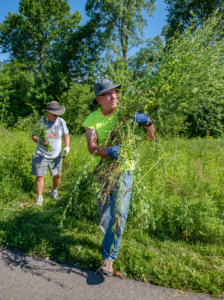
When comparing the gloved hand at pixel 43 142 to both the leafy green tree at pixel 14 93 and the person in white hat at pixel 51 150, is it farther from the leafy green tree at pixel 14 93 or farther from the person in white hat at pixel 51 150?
the leafy green tree at pixel 14 93

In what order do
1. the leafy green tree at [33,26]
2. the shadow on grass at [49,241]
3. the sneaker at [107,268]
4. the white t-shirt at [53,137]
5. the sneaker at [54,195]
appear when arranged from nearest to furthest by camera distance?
1. the sneaker at [107,268]
2. the shadow on grass at [49,241]
3. the white t-shirt at [53,137]
4. the sneaker at [54,195]
5. the leafy green tree at [33,26]

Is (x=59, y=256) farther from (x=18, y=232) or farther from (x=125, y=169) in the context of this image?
(x=125, y=169)

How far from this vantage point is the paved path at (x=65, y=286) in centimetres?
224

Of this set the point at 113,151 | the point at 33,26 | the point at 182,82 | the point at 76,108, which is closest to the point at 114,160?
the point at 113,151

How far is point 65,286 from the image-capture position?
237cm

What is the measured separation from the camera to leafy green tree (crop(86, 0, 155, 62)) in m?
17.8

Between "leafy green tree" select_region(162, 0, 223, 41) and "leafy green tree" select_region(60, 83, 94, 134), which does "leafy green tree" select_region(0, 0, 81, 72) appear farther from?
"leafy green tree" select_region(60, 83, 94, 134)

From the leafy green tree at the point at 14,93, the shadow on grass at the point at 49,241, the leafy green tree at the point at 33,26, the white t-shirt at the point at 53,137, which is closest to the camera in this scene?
the shadow on grass at the point at 49,241

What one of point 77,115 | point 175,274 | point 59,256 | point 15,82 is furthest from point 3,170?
point 15,82

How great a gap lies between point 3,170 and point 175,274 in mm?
3662

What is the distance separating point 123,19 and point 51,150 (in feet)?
58.8

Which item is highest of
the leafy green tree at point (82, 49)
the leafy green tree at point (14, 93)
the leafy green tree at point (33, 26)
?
the leafy green tree at point (33, 26)

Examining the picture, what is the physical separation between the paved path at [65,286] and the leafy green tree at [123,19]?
1737cm

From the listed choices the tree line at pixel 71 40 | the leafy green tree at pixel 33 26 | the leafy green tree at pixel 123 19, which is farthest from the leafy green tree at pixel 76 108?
the leafy green tree at pixel 33 26
